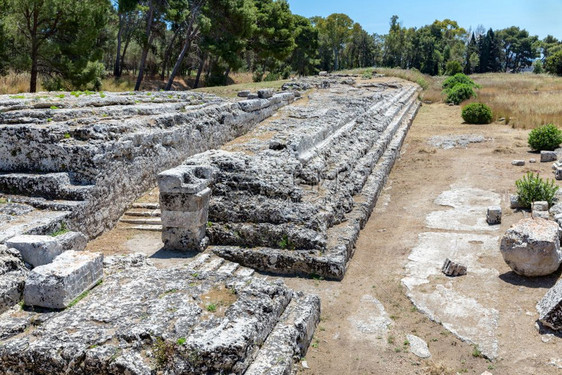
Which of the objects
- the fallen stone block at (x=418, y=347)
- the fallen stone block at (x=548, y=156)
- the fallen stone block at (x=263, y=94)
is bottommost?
the fallen stone block at (x=418, y=347)

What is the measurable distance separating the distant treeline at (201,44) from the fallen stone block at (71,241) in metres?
13.0

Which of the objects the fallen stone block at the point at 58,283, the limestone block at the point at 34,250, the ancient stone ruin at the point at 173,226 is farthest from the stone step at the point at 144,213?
the fallen stone block at the point at 58,283

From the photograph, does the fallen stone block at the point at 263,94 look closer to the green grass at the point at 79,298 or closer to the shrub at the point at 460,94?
the green grass at the point at 79,298

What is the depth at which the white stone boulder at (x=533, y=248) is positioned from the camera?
20.1ft

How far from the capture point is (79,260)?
4773 mm

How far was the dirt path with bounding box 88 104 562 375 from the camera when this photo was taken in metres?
4.86

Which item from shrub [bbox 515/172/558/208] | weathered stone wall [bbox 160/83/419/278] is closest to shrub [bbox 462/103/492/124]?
weathered stone wall [bbox 160/83/419/278]

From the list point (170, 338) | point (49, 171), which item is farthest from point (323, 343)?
point (49, 171)

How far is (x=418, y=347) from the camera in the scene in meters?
5.14

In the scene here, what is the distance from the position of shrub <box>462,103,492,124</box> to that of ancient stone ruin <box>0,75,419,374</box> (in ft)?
28.7

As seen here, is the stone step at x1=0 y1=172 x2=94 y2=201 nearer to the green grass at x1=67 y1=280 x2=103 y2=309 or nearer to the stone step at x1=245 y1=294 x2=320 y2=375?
the green grass at x1=67 y1=280 x2=103 y2=309

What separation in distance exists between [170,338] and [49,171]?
14.7 feet

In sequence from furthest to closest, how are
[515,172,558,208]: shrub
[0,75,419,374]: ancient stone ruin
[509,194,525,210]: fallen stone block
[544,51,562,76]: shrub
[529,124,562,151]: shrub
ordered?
[544,51,562,76]: shrub, [529,124,562,151]: shrub, [509,194,525,210]: fallen stone block, [515,172,558,208]: shrub, [0,75,419,374]: ancient stone ruin

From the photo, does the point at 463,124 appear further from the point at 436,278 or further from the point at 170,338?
the point at 170,338
